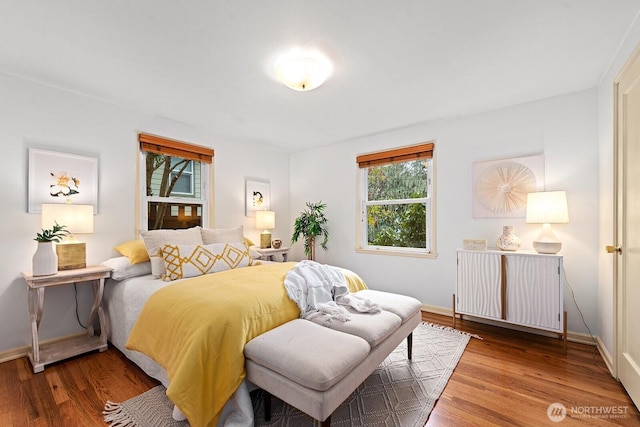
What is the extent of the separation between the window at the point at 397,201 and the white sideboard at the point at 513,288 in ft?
2.16

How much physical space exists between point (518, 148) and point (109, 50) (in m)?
3.69

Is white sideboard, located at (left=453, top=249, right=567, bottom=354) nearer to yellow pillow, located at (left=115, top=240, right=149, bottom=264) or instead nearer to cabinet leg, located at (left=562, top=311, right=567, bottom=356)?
cabinet leg, located at (left=562, top=311, right=567, bottom=356)

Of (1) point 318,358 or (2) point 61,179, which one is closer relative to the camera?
(1) point 318,358

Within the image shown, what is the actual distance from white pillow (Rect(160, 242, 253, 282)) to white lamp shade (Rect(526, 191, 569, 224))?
2.83 meters

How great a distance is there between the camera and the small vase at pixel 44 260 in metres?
2.16

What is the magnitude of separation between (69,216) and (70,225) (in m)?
0.08

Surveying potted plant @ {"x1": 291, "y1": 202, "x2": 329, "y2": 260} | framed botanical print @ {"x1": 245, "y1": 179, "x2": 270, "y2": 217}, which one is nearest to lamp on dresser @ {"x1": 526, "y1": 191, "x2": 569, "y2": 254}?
potted plant @ {"x1": 291, "y1": 202, "x2": 329, "y2": 260}

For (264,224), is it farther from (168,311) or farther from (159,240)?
(168,311)

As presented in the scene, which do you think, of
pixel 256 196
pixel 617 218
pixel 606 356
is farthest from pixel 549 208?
pixel 256 196

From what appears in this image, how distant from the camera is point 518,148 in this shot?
2.91 meters

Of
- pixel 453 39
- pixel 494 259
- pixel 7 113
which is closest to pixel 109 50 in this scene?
pixel 7 113

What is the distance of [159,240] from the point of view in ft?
8.84

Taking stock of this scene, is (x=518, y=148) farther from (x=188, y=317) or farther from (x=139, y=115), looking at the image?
(x=139, y=115)

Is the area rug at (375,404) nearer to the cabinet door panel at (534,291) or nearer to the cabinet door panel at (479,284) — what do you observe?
the cabinet door panel at (479,284)
